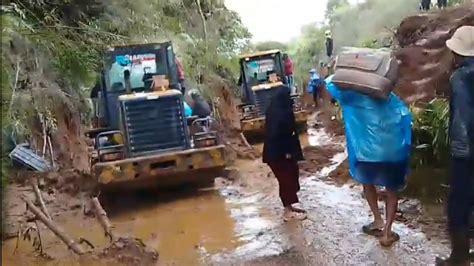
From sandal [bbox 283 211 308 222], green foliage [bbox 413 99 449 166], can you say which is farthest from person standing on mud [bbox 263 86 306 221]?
green foliage [bbox 413 99 449 166]

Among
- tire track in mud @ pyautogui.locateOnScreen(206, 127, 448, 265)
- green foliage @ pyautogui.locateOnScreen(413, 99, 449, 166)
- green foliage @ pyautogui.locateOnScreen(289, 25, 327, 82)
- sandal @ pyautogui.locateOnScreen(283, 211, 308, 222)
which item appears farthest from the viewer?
green foliage @ pyautogui.locateOnScreen(289, 25, 327, 82)

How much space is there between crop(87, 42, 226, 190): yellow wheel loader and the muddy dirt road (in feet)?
1.74

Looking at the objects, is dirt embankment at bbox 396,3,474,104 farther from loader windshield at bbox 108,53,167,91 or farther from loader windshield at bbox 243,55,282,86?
loader windshield at bbox 243,55,282,86

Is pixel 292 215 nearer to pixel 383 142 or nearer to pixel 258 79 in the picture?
pixel 383 142

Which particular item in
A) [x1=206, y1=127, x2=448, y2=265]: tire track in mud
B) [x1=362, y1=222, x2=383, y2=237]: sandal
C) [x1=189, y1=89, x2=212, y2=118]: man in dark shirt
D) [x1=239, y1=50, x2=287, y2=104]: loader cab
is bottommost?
[x1=206, y1=127, x2=448, y2=265]: tire track in mud

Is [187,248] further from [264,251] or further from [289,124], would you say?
[289,124]

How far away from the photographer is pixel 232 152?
13.4 metres

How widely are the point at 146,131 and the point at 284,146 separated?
241 centimetres

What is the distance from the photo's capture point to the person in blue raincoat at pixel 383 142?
5793 mm

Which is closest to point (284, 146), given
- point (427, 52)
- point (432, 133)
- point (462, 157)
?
point (432, 133)

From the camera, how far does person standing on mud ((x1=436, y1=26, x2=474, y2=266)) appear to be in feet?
14.3

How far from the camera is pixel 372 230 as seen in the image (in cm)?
623

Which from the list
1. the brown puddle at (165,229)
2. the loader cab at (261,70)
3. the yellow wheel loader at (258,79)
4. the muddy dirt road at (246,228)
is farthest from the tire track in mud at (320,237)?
the loader cab at (261,70)

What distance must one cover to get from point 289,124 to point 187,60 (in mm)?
8405
